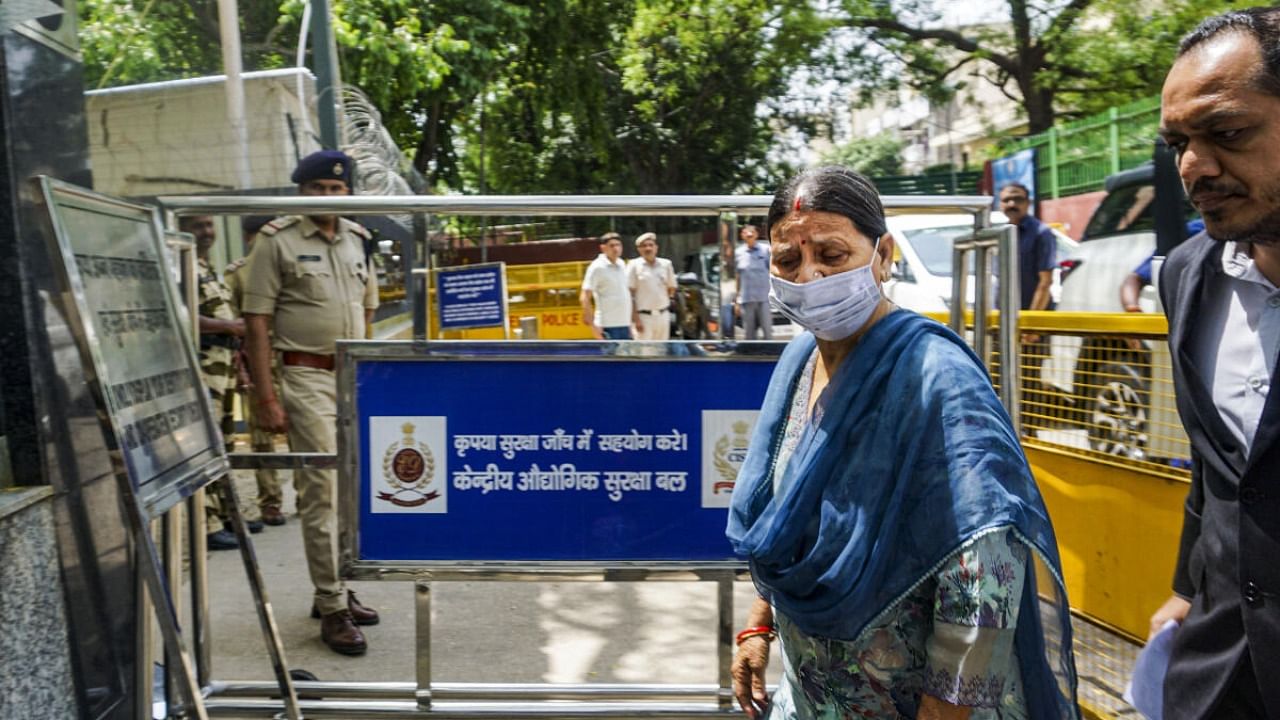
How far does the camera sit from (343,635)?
4363 mm

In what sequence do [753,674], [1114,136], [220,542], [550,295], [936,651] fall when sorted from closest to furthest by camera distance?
[936,651] < [753,674] < [220,542] < [550,295] < [1114,136]

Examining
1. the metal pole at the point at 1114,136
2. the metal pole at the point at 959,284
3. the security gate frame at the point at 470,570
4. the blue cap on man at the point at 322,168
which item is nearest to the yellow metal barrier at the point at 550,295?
the metal pole at the point at 1114,136

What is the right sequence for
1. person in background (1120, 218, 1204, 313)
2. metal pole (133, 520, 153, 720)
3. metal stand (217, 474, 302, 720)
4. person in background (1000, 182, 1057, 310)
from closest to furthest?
metal pole (133, 520, 153, 720) < metal stand (217, 474, 302, 720) < person in background (1120, 218, 1204, 313) < person in background (1000, 182, 1057, 310)

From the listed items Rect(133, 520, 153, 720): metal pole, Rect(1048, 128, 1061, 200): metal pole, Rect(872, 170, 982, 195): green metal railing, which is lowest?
Rect(133, 520, 153, 720): metal pole

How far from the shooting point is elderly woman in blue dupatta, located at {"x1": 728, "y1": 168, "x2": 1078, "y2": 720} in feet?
5.54

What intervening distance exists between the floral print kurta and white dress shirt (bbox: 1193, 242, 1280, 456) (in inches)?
15.2

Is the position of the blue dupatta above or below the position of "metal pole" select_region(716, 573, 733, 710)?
above

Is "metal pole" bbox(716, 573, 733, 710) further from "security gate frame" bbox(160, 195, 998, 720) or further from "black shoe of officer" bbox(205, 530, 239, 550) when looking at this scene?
"black shoe of officer" bbox(205, 530, 239, 550)

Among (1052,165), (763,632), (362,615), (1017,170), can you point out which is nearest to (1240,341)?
(763,632)

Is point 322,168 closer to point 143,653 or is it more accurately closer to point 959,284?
point 143,653

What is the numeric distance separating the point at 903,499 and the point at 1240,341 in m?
0.57

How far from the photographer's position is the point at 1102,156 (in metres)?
18.6

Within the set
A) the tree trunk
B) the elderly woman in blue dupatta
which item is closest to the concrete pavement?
the elderly woman in blue dupatta

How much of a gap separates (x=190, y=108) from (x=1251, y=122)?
7.18 m
